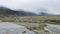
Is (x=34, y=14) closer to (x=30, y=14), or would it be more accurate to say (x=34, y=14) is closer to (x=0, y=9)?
(x=30, y=14)

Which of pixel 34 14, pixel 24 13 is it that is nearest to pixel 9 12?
pixel 24 13

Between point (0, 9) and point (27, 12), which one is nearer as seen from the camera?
point (27, 12)

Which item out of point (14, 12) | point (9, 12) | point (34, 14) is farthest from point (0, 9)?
point (34, 14)

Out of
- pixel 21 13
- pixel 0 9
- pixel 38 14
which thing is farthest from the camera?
pixel 0 9

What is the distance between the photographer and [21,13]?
44688mm

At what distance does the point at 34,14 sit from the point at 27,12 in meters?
2.48

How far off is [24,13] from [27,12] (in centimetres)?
220

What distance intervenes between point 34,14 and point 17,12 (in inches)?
313

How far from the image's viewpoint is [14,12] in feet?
149

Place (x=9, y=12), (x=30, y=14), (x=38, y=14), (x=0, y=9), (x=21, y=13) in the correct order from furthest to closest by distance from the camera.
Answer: (x=0, y=9) < (x=9, y=12) < (x=21, y=13) < (x=30, y=14) < (x=38, y=14)

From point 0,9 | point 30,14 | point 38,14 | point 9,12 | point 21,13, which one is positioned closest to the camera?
A: point 38,14

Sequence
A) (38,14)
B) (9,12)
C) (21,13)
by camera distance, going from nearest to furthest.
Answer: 1. (38,14)
2. (21,13)
3. (9,12)

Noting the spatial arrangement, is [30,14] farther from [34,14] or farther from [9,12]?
[9,12]

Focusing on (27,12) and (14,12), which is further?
(14,12)
